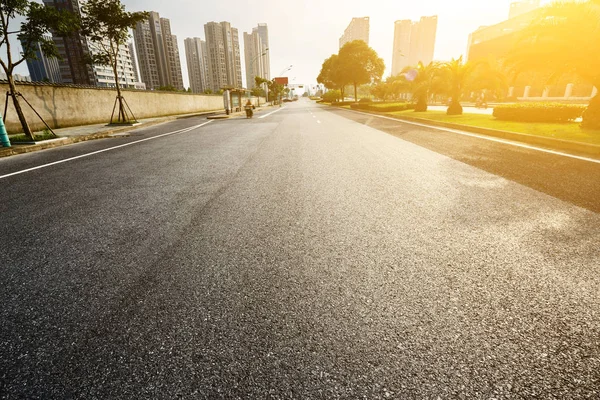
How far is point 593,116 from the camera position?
10.5 metres

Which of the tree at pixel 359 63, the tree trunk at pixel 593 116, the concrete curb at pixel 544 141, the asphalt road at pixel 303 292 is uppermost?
the tree at pixel 359 63

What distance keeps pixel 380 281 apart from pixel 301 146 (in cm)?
691

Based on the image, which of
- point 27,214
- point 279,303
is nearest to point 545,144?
point 279,303

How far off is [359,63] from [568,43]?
44930 mm

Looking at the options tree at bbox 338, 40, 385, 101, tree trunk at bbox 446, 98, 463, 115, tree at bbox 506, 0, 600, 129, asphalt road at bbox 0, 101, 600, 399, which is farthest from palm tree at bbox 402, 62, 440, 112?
tree at bbox 338, 40, 385, 101

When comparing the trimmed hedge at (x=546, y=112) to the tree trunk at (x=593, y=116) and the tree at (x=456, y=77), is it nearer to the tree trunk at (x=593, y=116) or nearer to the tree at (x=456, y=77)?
the tree trunk at (x=593, y=116)

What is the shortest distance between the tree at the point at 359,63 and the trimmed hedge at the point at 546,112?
3978 centimetres

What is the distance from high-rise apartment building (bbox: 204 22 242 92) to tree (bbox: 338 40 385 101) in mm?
120005

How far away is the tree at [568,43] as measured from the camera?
33.5ft

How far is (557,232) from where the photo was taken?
2857 mm

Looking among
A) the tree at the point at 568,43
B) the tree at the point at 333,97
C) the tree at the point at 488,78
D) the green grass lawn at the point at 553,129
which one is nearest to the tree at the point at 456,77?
the tree at the point at 488,78

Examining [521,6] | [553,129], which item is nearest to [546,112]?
[553,129]

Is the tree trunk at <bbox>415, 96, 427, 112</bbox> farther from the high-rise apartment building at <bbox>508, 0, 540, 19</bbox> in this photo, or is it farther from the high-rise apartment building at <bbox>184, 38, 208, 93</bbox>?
the high-rise apartment building at <bbox>508, 0, 540, 19</bbox>

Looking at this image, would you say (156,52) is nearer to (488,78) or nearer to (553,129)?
(488,78)
